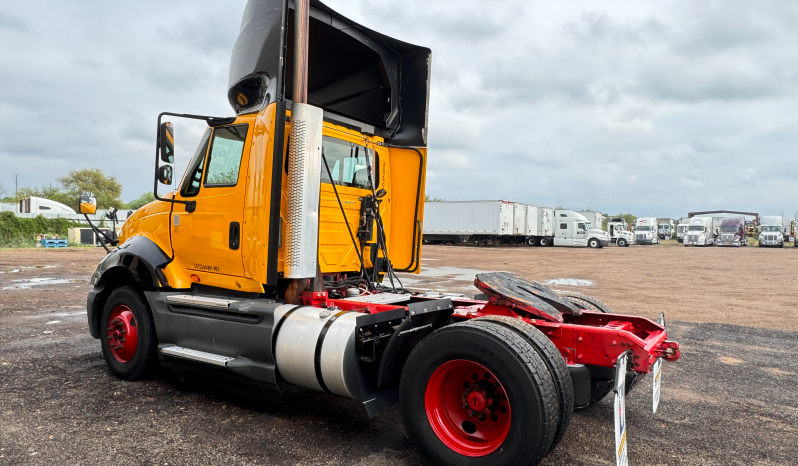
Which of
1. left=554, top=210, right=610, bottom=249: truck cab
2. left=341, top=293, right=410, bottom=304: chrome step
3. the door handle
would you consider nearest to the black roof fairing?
the door handle

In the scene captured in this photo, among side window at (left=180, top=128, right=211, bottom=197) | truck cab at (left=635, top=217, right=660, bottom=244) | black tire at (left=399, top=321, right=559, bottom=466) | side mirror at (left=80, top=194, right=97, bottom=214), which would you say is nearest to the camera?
black tire at (left=399, top=321, right=559, bottom=466)

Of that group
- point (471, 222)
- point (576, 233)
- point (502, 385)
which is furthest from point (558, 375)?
point (576, 233)

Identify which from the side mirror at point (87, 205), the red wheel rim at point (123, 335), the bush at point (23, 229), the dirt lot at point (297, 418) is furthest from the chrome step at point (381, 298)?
the bush at point (23, 229)

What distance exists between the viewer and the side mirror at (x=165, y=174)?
4.86 metres

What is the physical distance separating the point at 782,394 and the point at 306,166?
5028 millimetres

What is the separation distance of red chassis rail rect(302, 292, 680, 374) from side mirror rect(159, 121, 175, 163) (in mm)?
1835

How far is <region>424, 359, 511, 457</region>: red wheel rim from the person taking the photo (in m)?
3.37

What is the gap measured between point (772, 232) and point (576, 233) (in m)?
19.6

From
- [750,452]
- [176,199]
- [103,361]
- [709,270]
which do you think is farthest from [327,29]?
[709,270]

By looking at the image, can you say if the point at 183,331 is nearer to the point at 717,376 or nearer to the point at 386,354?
the point at 386,354

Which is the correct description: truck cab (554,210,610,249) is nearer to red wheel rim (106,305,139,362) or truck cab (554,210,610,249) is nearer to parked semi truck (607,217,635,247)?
parked semi truck (607,217,635,247)

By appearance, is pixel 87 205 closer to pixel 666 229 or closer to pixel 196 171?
pixel 196 171

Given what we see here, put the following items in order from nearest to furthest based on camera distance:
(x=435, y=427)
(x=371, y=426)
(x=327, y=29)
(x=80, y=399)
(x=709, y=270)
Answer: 1. (x=435, y=427)
2. (x=371, y=426)
3. (x=80, y=399)
4. (x=327, y=29)
5. (x=709, y=270)

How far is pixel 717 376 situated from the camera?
5.63 meters
